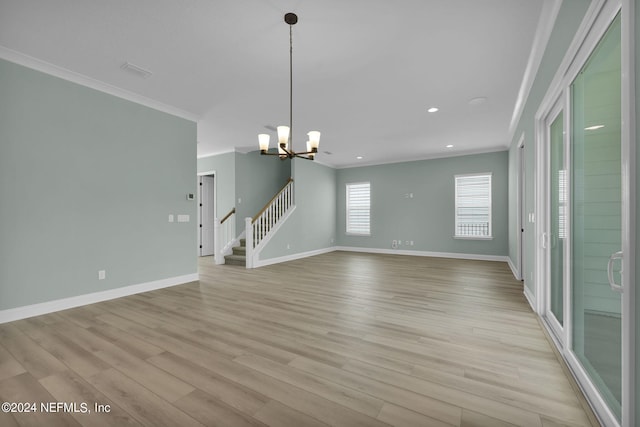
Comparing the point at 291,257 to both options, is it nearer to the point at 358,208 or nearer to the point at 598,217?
the point at 358,208

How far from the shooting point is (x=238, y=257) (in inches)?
271

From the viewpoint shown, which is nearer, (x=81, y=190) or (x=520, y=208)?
(x=81, y=190)

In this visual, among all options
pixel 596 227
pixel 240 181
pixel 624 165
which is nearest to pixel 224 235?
pixel 240 181

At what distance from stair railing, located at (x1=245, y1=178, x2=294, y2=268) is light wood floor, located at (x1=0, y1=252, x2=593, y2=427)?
2507 mm

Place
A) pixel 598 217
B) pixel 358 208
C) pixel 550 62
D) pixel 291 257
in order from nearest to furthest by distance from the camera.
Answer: pixel 598 217
pixel 550 62
pixel 291 257
pixel 358 208

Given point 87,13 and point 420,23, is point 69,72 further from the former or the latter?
point 420,23

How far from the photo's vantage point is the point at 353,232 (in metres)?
9.68

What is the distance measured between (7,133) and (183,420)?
3.74 m

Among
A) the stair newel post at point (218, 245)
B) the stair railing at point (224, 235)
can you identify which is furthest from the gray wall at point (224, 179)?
the stair newel post at point (218, 245)

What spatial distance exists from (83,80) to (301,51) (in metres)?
2.97

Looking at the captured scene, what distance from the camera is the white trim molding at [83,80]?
3178 millimetres

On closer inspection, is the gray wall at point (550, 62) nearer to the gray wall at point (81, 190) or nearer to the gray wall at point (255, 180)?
the gray wall at point (81, 190)

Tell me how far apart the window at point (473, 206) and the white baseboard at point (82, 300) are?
7.06m

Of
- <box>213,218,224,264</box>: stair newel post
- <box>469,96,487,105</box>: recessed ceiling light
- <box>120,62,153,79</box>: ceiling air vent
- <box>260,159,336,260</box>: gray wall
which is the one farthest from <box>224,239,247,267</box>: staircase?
<box>469,96,487,105</box>: recessed ceiling light
